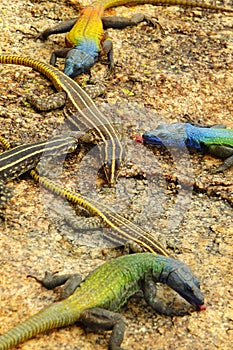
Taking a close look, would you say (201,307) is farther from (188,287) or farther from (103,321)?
(103,321)

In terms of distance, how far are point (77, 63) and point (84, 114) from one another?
101cm

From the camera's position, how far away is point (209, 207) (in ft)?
26.2

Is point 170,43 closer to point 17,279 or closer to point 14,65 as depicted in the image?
point 14,65

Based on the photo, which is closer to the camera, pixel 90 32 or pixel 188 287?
pixel 188 287

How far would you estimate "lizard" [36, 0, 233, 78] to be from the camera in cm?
966

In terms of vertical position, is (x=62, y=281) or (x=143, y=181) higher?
(x=62, y=281)

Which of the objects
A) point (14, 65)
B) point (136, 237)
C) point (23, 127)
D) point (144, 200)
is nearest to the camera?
point (136, 237)

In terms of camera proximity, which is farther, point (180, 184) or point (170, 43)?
point (170, 43)

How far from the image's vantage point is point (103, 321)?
6070mm

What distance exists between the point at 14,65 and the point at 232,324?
478 centimetres

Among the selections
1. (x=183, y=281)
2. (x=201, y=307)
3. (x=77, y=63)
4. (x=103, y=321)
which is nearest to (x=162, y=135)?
(x=77, y=63)

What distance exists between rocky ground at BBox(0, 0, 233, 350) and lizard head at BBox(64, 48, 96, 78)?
152 mm

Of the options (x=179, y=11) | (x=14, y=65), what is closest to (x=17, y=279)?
(x=14, y=65)

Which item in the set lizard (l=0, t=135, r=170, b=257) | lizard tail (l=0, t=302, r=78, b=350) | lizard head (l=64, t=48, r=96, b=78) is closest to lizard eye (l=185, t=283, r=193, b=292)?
lizard (l=0, t=135, r=170, b=257)
